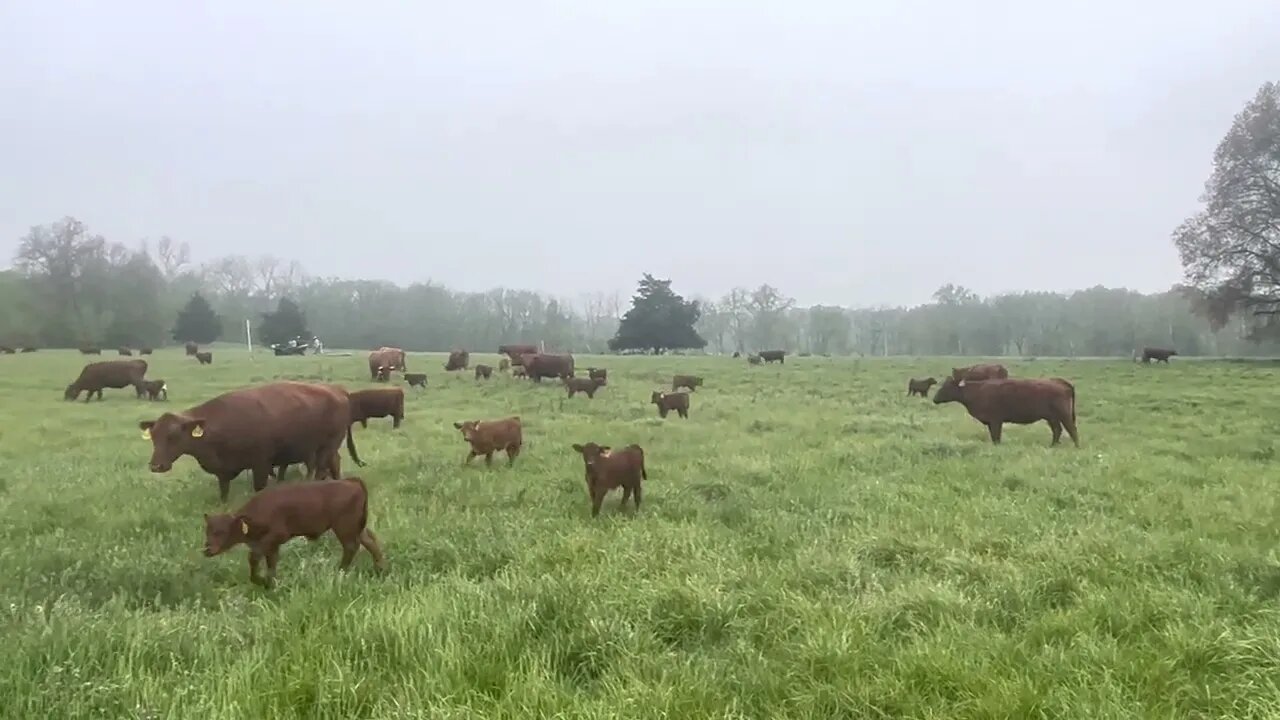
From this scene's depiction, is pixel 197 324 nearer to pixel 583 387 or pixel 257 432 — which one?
pixel 583 387

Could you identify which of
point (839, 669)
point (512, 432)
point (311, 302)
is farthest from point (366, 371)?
point (311, 302)

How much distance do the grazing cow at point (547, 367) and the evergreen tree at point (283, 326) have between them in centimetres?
3757

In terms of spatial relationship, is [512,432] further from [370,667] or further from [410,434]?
[370,667]

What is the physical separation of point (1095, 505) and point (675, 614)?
6.15 m

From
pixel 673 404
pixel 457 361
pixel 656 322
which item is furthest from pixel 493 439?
pixel 656 322

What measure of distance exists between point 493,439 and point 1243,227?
48089mm

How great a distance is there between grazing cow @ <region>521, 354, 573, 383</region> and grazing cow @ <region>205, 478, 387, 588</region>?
23269 millimetres

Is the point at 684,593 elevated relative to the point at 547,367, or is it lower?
lower

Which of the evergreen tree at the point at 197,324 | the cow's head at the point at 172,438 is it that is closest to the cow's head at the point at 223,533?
the cow's head at the point at 172,438

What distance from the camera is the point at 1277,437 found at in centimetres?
1480

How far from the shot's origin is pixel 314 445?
36.1 ft

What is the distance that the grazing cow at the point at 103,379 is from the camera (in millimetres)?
24578

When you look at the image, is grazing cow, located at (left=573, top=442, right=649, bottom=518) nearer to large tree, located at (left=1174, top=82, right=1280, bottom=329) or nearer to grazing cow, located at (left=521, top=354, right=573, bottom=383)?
grazing cow, located at (left=521, top=354, right=573, bottom=383)

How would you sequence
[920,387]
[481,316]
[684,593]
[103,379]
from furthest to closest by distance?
1. [481,316]
2. [920,387]
3. [103,379]
4. [684,593]
